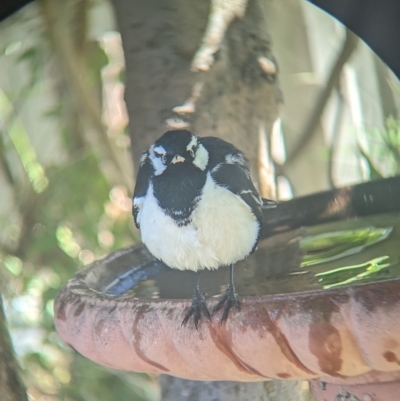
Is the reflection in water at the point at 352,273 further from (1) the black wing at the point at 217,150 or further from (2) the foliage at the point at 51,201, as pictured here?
(2) the foliage at the point at 51,201

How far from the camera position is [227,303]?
37 cm

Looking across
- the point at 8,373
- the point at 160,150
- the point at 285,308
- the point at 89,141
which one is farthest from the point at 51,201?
the point at 285,308

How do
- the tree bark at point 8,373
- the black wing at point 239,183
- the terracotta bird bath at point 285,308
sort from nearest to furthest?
the terracotta bird bath at point 285,308, the black wing at point 239,183, the tree bark at point 8,373

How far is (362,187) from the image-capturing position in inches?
18.6

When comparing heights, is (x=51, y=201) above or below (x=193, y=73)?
below

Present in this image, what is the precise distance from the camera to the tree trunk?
1.56 feet

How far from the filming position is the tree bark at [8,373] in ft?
2.00

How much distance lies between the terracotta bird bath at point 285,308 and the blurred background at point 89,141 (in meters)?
0.05

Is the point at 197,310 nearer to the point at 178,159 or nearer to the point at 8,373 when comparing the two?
the point at 178,159

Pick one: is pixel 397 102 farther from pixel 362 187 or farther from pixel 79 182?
pixel 79 182

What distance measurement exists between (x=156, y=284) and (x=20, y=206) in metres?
0.29

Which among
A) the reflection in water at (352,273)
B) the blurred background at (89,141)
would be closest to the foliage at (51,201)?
the blurred background at (89,141)

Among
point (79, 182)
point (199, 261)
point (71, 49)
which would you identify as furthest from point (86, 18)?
point (199, 261)

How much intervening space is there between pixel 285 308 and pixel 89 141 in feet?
1.30
